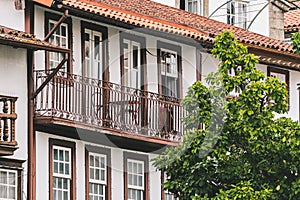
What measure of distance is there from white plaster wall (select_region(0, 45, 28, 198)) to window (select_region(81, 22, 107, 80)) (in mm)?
2408

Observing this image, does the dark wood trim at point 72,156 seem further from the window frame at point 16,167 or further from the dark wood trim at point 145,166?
the dark wood trim at point 145,166

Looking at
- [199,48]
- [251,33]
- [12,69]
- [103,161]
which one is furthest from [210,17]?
Result: [12,69]

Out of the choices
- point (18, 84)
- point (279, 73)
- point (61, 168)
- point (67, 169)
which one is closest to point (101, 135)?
point (67, 169)

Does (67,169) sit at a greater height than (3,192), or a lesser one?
greater

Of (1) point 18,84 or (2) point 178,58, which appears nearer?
(1) point 18,84

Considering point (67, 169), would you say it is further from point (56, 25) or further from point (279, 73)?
point (279, 73)

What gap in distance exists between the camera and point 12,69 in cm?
3381

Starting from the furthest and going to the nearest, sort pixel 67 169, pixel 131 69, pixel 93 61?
1. pixel 131 69
2. pixel 93 61
3. pixel 67 169

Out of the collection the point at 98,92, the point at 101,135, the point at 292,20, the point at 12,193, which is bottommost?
the point at 12,193

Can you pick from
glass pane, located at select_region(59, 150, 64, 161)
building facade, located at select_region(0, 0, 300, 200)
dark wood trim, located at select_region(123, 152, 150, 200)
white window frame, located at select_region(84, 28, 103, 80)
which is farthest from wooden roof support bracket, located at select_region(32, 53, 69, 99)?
dark wood trim, located at select_region(123, 152, 150, 200)

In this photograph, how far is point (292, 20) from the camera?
51.9 m

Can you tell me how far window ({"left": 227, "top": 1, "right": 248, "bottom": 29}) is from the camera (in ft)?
155

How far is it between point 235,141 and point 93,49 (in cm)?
516

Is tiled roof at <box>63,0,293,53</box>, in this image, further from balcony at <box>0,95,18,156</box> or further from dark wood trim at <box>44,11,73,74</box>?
balcony at <box>0,95,18,156</box>
